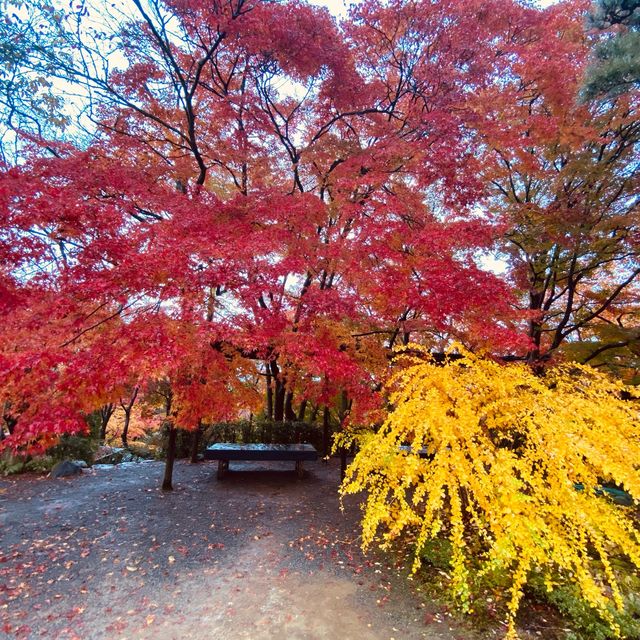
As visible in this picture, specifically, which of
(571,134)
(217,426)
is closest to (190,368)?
(217,426)

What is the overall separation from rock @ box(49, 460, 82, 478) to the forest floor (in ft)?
3.22

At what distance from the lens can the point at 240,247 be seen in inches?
177

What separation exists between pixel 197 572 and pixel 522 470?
3305mm

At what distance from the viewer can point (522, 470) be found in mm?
2514

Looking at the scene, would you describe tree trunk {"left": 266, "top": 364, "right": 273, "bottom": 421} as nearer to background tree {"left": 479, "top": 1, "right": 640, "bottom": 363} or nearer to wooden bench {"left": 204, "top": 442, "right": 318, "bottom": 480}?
wooden bench {"left": 204, "top": 442, "right": 318, "bottom": 480}

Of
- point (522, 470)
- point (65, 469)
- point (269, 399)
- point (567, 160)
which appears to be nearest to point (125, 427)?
point (269, 399)

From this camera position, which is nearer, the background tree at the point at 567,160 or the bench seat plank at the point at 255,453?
the background tree at the point at 567,160

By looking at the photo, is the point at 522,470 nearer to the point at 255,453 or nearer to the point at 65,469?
the point at 255,453

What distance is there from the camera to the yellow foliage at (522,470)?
233 centimetres

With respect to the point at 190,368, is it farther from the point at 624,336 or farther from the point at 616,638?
the point at 624,336

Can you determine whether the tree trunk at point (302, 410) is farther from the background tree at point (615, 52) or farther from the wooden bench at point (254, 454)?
the background tree at point (615, 52)

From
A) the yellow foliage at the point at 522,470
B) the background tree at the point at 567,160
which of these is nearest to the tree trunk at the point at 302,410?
the background tree at the point at 567,160

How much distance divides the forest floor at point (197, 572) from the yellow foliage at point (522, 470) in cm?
75

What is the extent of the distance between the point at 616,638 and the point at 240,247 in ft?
16.2
